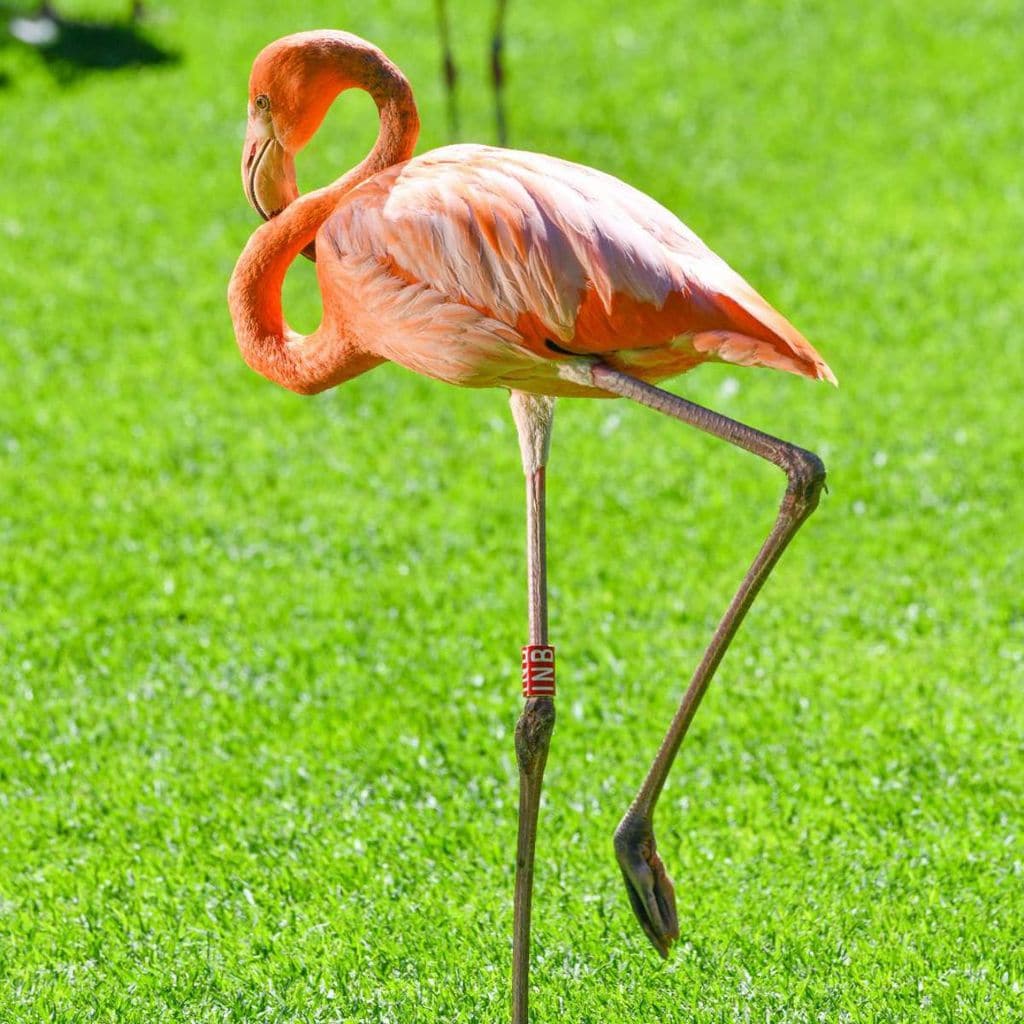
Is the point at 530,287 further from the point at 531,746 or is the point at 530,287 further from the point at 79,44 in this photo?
the point at 79,44

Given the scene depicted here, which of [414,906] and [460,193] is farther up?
[460,193]

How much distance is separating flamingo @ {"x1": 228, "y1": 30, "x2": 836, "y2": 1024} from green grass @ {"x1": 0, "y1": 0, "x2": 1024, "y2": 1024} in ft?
2.75

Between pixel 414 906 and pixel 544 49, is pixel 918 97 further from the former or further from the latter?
pixel 414 906

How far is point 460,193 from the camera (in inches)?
113

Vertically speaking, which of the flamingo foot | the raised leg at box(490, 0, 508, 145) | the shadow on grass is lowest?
the shadow on grass

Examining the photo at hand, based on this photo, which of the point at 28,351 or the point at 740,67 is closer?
the point at 28,351

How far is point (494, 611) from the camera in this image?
5.30 meters

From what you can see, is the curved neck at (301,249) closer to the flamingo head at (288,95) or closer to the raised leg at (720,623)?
the flamingo head at (288,95)

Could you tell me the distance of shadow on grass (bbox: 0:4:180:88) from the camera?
384 inches


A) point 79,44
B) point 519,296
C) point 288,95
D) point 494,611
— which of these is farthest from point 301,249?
point 79,44

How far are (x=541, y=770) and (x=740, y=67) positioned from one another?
24.3ft

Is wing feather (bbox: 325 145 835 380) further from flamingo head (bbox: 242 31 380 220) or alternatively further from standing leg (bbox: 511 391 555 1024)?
standing leg (bbox: 511 391 555 1024)

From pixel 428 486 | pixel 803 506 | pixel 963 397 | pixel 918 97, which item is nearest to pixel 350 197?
pixel 803 506

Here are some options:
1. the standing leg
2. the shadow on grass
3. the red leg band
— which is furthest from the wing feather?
the shadow on grass
